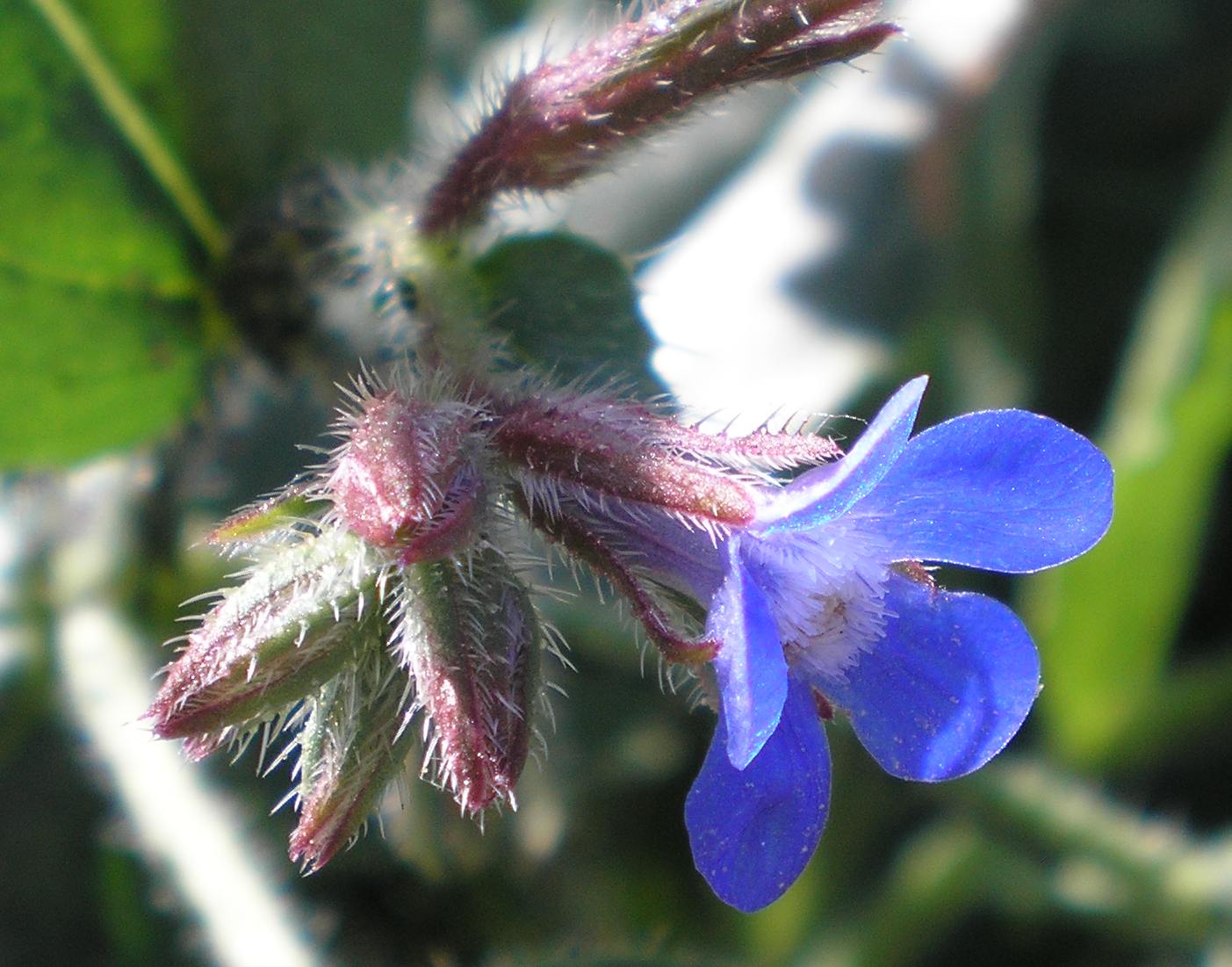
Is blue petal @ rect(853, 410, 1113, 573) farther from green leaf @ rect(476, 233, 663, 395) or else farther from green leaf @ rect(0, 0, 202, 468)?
green leaf @ rect(0, 0, 202, 468)

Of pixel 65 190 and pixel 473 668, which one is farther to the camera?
pixel 65 190

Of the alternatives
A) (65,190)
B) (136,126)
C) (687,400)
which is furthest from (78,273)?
(687,400)

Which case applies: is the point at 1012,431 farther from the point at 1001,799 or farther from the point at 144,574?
the point at 144,574

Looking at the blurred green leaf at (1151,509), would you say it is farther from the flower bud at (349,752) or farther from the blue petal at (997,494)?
the flower bud at (349,752)

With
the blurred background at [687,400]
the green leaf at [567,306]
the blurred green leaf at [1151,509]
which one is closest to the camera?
the green leaf at [567,306]

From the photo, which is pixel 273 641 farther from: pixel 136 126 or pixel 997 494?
pixel 136 126

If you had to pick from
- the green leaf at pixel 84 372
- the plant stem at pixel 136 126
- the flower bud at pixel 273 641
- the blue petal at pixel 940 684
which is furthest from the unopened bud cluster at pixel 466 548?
the plant stem at pixel 136 126
